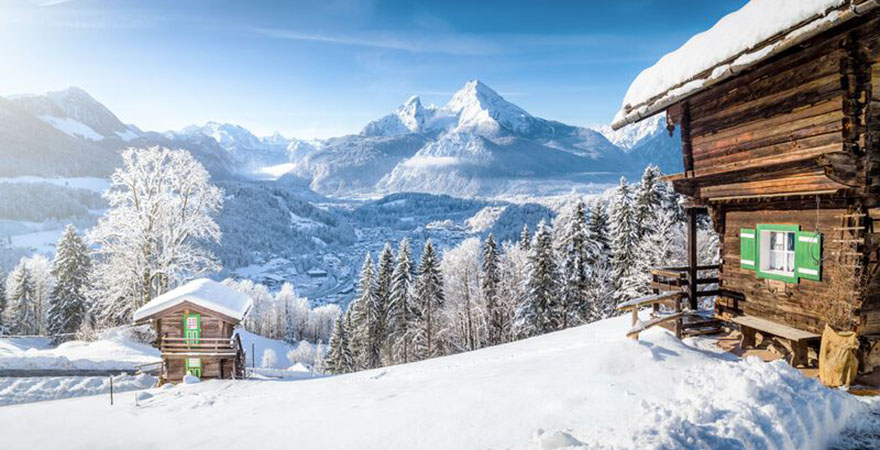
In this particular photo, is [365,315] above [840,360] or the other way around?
the other way around

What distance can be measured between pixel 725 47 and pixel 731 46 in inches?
8.3

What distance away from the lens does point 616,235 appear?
3409 centimetres

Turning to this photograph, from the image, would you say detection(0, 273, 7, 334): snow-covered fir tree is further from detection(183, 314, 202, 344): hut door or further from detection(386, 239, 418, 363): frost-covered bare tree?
detection(183, 314, 202, 344): hut door

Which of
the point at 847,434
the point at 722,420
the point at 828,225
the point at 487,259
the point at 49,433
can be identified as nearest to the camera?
the point at 722,420

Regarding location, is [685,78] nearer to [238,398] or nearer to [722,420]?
[722,420]

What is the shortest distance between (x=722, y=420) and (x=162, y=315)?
20537 millimetres

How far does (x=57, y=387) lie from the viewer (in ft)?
60.9

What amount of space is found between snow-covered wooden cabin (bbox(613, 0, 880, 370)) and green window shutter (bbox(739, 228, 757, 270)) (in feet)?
0.10

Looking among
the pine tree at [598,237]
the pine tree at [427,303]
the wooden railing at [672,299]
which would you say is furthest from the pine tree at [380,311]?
the wooden railing at [672,299]

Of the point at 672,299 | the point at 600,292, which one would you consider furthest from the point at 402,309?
the point at 672,299

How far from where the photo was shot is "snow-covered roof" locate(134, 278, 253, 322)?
18578 mm

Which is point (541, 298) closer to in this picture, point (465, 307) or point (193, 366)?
point (465, 307)

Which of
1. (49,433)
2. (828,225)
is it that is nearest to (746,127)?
(828,225)

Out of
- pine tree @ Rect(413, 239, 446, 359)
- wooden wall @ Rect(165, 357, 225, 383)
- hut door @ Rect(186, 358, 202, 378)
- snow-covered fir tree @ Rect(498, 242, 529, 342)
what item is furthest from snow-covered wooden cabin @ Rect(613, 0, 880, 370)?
pine tree @ Rect(413, 239, 446, 359)
